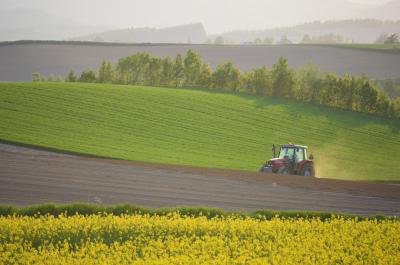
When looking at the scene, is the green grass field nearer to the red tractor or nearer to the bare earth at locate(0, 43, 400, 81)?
the red tractor

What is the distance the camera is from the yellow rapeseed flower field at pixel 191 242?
39.6 ft

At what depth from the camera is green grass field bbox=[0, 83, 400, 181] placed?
47.8m

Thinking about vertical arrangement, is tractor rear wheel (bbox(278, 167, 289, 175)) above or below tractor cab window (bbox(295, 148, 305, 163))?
below

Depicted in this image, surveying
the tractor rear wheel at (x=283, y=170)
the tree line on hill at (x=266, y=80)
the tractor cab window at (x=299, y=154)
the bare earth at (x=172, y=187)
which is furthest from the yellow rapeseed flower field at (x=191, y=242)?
the tree line on hill at (x=266, y=80)

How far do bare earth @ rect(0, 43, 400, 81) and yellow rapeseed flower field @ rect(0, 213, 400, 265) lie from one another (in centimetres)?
9759

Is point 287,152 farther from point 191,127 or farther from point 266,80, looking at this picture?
point 266,80

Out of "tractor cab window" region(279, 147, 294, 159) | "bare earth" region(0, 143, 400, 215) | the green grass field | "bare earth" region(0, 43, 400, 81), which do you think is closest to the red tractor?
"tractor cab window" region(279, 147, 294, 159)

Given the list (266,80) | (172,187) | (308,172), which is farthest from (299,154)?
(266,80)

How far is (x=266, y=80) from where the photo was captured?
82812 millimetres

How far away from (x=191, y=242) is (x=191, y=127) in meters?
45.9

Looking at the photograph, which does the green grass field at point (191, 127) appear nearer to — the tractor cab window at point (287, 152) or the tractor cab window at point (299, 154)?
the tractor cab window at point (287, 152)

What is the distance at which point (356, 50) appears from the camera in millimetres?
138750

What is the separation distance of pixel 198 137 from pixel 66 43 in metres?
83.3

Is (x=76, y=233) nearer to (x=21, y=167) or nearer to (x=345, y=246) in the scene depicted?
(x=345, y=246)
